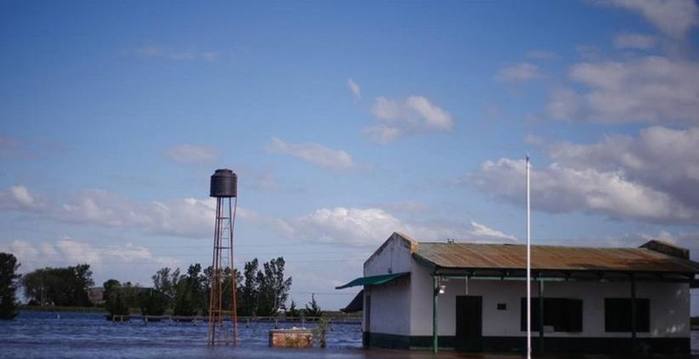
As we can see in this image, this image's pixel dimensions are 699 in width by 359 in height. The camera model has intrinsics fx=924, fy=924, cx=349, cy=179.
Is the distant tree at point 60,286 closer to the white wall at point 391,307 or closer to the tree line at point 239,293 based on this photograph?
the tree line at point 239,293

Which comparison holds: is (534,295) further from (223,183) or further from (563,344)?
(223,183)

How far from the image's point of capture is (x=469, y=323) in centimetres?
3559

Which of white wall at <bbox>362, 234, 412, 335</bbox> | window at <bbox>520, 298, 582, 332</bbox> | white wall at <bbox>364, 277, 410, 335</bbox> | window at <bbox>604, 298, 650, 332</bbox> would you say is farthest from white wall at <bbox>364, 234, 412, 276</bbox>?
window at <bbox>604, 298, 650, 332</bbox>

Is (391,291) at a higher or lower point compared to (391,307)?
higher

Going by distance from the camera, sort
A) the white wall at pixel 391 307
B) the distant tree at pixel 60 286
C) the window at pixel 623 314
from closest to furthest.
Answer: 1. the white wall at pixel 391 307
2. the window at pixel 623 314
3. the distant tree at pixel 60 286

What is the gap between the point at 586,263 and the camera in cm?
3603

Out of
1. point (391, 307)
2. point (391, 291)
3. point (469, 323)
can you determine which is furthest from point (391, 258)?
point (469, 323)

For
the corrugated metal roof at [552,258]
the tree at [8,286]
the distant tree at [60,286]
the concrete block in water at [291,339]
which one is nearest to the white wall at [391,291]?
the corrugated metal roof at [552,258]

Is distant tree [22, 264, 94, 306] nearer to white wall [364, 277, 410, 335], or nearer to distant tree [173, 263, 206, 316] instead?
distant tree [173, 263, 206, 316]

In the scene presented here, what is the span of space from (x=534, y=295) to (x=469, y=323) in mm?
2811

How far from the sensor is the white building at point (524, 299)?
34.6 meters

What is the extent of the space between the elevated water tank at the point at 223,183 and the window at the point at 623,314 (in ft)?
54.0

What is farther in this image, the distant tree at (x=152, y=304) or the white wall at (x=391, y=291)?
the distant tree at (x=152, y=304)

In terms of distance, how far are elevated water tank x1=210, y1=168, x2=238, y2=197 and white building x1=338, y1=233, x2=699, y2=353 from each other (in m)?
7.44
